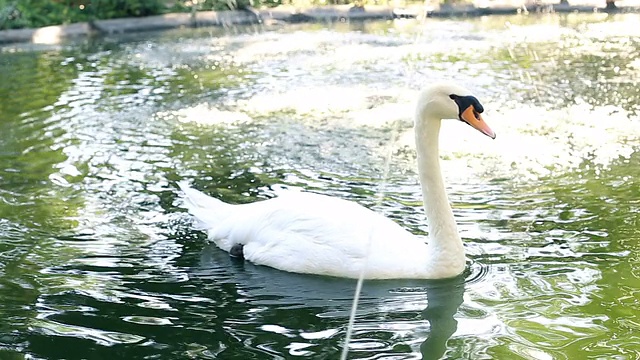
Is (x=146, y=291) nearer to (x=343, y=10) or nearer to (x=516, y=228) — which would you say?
(x=516, y=228)

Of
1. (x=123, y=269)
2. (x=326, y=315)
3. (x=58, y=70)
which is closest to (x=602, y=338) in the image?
(x=326, y=315)

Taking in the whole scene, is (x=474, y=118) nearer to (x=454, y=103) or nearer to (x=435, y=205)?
(x=454, y=103)

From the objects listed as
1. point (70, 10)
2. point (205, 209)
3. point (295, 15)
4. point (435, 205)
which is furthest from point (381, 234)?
point (70, 10)

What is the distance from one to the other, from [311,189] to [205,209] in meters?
1.13

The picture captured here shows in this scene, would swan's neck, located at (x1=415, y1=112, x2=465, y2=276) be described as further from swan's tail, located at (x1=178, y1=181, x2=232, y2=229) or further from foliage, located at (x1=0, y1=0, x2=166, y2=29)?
foliage, located at (x1=0, y1=0, x2=166, y2=29)

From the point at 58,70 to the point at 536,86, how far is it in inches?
271

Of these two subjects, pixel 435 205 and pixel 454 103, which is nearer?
pixel 454 103

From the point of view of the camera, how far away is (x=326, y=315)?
4.23 m

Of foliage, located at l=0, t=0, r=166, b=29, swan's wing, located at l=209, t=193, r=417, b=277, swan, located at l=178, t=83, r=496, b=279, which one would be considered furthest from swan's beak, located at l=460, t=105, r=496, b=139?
foliage, located at l=0, t=0, r=166, b=29

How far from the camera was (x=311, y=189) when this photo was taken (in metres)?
6.40

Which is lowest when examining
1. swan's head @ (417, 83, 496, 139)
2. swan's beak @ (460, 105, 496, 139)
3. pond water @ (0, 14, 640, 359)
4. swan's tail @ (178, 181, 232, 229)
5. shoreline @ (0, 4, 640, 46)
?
pond water @ (0, 14, 640, 359)

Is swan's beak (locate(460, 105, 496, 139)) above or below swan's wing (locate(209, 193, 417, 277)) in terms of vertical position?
above

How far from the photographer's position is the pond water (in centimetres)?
404

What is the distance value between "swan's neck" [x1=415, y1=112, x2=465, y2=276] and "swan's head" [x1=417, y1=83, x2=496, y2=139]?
84 mm
